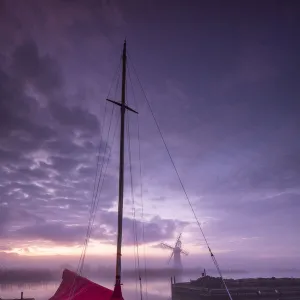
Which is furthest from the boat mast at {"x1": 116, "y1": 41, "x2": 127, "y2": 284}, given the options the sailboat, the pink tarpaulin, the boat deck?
the boat deck

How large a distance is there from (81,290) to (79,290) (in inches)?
9.0

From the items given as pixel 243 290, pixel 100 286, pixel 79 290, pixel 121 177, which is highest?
pixel 121 177

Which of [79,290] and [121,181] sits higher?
[121,181]

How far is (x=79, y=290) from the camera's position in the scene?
13.5m

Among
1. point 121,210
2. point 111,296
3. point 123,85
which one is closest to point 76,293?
point 111,296

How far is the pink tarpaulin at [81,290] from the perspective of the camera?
1227 centimetres

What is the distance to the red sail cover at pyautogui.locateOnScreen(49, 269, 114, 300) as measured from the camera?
12430mm

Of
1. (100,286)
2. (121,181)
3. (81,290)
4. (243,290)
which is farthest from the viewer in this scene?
(243,290)

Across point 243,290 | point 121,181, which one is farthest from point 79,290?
point 243,290

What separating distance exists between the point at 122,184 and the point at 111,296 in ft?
16.7

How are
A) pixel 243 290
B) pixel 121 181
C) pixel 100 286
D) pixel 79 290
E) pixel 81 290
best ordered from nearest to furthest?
pixel 100 286 → pixel 81 290 → pixel 79 290 → pixel 121 181 → pixel 243 290

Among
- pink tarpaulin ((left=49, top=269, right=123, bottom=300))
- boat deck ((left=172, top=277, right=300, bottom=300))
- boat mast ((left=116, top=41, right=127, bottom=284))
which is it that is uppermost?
boat mast ((left=116, top=41, right=127, bottom=284))

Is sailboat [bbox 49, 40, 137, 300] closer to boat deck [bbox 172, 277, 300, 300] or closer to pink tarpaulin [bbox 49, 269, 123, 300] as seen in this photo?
pink tarpaulin [bbox 49, 269, 123, 300]

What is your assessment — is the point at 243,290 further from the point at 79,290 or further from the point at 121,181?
the point at 121,181
